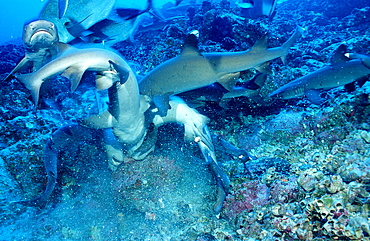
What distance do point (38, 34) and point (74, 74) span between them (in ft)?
4.12

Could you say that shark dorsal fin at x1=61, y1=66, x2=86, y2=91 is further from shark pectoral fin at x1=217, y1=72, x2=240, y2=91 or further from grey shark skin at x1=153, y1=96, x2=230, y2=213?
shark pectoral fin at x1=217, y1=72, x2=240, y2=91

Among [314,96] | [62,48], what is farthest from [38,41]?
[314,96]

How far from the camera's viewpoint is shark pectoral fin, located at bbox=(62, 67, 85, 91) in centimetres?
205

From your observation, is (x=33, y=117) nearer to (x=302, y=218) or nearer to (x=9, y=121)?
(x=9, y=121)

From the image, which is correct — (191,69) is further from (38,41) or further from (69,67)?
(38,41)

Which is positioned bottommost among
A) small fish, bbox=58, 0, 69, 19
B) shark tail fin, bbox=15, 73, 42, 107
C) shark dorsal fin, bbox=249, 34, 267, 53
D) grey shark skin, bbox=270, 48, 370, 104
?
grey shark skin, bbox=270, 48, 370, 104

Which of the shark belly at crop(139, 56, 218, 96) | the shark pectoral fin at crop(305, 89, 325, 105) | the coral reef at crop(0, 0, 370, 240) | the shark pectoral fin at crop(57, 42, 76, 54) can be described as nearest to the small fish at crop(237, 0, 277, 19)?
the coral reef at crop(0, 0, 370, 240)

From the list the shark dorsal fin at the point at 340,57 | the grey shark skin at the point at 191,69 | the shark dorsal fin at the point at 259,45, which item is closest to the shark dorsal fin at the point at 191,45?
the grey shark skin at the point at 191,69

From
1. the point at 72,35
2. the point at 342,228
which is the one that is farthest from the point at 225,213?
the point at 72,35

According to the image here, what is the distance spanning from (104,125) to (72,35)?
Answer: 279 cm

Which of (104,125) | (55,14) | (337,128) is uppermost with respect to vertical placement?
(55,14)

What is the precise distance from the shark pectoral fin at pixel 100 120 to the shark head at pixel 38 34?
115cm

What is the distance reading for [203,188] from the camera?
350 cm

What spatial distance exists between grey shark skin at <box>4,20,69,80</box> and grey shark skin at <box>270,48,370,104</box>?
4054 mm
